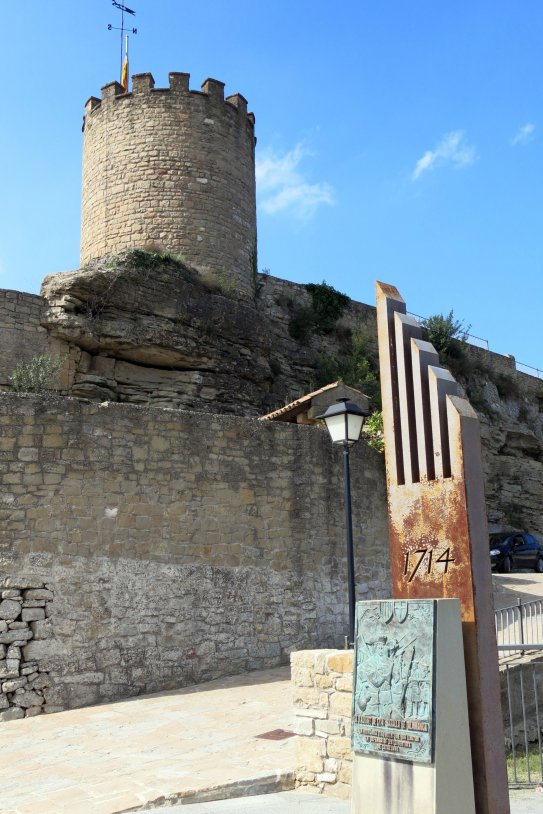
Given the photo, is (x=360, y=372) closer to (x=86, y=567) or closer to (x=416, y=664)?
(x=86, y=567)

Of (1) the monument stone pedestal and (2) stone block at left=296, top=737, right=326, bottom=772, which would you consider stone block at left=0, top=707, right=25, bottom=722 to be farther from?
(1) the monument stone pedestal

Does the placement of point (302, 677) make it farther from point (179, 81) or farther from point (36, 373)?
point (179, 81)

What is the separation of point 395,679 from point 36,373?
37.1ft

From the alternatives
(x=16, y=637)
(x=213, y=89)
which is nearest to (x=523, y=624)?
(x=16, y=637)

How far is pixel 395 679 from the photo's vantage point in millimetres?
3928

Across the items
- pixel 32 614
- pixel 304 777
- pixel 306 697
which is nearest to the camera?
pixel 304 777

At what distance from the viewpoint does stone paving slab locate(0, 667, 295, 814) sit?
503cm

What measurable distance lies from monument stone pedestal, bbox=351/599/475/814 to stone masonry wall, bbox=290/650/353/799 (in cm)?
107

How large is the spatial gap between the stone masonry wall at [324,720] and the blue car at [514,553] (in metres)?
13.7

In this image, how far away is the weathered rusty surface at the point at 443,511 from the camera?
152 inches

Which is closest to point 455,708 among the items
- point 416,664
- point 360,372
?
point 416,664

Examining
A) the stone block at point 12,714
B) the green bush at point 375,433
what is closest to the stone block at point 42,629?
the stone block at point 12,714

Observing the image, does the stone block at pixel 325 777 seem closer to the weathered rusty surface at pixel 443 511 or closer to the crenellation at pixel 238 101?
the weathered rusty surface at pixel 443 511

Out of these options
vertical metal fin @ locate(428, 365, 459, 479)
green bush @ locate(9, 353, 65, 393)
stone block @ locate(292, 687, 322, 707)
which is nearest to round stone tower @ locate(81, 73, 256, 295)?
green bush @ locate(9, 353, 65, 393)
